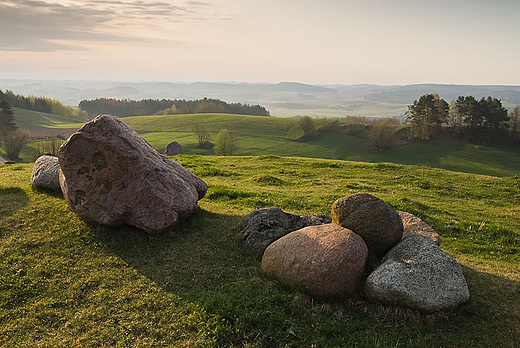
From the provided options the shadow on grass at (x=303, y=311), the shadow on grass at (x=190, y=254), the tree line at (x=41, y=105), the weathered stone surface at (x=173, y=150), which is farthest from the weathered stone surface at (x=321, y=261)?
the tree line at (x=41, y=105)

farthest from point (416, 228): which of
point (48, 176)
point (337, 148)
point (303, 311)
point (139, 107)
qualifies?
point (139, 107)

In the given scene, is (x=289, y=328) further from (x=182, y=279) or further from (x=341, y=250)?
(x=182, y=279)

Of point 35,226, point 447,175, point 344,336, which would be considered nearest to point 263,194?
point 35,226

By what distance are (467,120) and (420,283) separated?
3489 inches

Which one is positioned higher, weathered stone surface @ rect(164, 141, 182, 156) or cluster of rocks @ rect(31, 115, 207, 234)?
cluster of rocks @ rect(31, 115, 207, 234)

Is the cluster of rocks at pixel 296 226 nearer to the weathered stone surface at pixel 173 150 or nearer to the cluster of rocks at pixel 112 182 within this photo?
the cluster of rocks at pixel 112 182

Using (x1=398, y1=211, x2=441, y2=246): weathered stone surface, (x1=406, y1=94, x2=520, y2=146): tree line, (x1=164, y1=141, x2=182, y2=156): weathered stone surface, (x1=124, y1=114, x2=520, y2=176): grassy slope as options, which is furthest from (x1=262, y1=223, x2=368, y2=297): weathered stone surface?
(x1=406, y1=94, x2=520, y2=146): tree line

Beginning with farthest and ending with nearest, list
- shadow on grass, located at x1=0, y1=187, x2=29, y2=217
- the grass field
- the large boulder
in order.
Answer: the grass field < shadow on grass, located at x1=0, y1=187, x2=29, y2=217 < the large boulder

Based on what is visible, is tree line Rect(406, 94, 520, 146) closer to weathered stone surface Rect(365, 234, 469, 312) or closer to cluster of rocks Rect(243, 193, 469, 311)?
cluster of rocks Rect(243, 193, 469, 311)

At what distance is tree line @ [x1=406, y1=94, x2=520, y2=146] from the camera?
7975 centimetres

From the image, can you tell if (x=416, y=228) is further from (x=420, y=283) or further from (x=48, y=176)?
(x=48, y=176)

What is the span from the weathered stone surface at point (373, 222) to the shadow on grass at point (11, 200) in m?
14.5

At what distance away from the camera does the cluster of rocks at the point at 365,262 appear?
927 centimetres

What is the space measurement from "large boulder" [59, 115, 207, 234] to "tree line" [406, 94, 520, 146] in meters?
83.9
